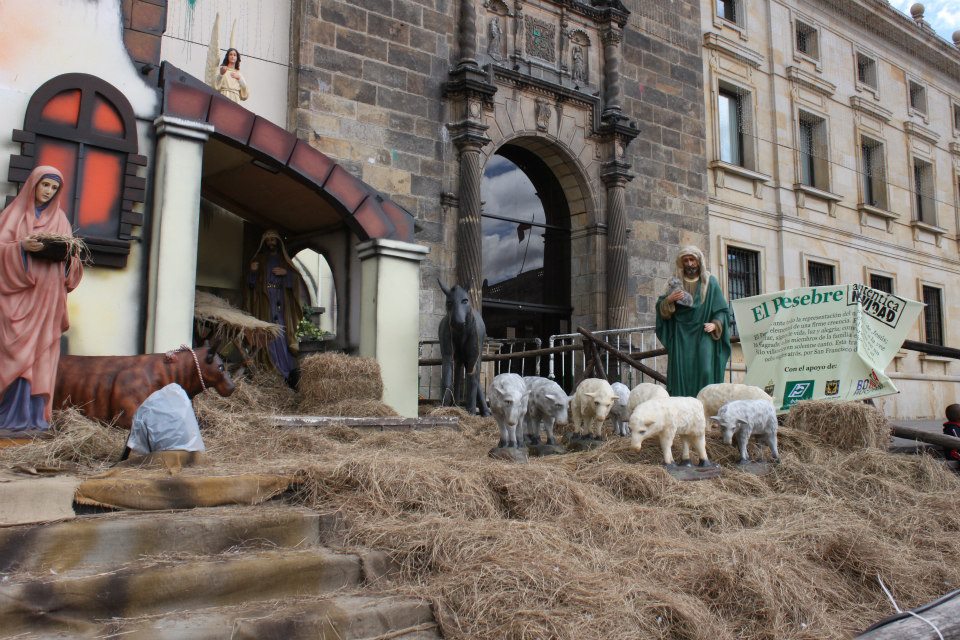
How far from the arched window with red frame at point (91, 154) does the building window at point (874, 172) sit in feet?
64.0

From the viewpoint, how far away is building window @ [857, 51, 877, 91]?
843 inches

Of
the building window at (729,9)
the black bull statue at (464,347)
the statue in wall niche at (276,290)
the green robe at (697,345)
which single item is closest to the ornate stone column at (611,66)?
the building window at (729,9)

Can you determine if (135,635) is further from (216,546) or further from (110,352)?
(110,352)

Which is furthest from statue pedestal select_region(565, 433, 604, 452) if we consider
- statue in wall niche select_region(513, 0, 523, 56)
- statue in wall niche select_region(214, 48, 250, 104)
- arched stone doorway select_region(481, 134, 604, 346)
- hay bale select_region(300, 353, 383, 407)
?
statue in wall niche select_region(513, 0, 523, 56)

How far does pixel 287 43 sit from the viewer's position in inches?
462

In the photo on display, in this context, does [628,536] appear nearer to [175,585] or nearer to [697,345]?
[175,585]

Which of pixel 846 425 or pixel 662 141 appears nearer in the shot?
pixel 846 425

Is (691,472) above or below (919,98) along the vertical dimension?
below

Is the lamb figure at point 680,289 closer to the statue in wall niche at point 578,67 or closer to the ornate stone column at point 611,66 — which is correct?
the ornate stone column at point 611,66

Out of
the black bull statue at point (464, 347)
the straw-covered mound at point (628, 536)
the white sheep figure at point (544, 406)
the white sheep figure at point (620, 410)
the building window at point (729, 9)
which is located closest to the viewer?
the straw-covered mound at point (628, 536)

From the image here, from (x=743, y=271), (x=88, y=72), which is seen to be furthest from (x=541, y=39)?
(x=88, y=72)

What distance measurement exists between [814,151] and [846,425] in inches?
593

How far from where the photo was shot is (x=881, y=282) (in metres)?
20.9

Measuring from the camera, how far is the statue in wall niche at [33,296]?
528 centimetres
